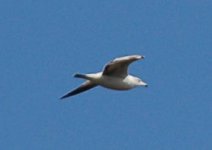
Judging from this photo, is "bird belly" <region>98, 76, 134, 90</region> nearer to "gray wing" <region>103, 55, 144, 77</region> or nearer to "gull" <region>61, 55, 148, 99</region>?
"gull" <region>61, 55, 148, 99</region>

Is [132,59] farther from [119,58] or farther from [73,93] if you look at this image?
[73,93]

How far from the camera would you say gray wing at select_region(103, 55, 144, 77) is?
43441 mm

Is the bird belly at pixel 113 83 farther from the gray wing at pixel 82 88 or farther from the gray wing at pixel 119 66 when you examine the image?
the gray wing at pixel 82 88

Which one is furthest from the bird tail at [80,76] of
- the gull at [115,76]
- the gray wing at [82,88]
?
the gray wing at [82,88]

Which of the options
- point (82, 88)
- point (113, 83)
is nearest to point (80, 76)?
point (113, 83)

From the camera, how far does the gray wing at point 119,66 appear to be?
143ft

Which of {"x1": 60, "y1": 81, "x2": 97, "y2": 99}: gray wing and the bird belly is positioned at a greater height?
{"x1": 60, "y1": 81, "x2": 97, "y2": 99}: gray wing

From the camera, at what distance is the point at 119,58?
4350 cm

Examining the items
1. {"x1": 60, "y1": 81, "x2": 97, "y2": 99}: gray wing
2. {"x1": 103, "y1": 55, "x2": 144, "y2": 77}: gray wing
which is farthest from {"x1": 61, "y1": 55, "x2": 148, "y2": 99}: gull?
{"x1": 60, "y1": 81, "x2": 97, "y2": 99}: gray wing

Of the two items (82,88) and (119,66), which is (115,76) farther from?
(82,88)

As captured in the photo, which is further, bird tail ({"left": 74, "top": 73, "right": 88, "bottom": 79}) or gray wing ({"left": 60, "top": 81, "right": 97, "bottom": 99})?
gray wing ({"left": 60, "top": 81, "right": 97, "bottom": 99})

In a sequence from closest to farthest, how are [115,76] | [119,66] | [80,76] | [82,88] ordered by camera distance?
[80,76] → [119,66] → [115,76] → [82,88]

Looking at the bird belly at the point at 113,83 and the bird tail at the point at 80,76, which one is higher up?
the bird tail at the point at 80,76

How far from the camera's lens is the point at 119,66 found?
44062 mm
